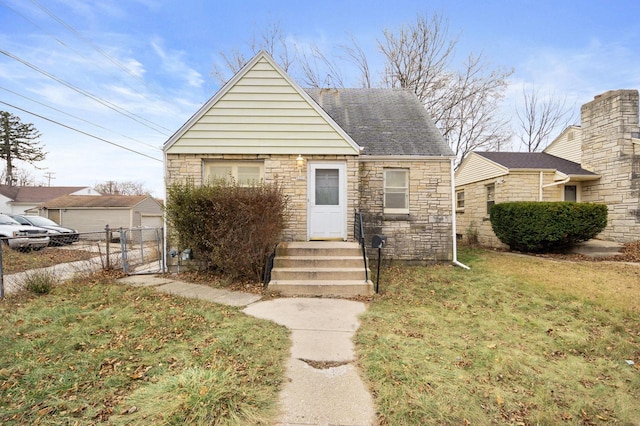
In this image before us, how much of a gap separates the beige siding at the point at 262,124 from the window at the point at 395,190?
Result: 165cm

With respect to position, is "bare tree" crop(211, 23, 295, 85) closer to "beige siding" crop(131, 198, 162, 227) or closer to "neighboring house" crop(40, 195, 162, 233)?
"neighboring house" crop(40, 195, 162, 233)

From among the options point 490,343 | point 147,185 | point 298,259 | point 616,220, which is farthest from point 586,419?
point 147,185

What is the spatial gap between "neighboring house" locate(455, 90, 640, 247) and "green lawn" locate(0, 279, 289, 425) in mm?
12478

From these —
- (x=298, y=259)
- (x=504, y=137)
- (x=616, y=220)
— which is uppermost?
(x=504, y=137)

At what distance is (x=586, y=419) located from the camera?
2.39 m

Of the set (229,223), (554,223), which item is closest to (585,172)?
(554,223)

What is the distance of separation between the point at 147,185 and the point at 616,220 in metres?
64.1

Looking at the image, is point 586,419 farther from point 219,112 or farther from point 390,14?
point 390,14

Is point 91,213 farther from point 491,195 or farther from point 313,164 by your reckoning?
point 491,195

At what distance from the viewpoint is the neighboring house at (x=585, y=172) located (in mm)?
10617

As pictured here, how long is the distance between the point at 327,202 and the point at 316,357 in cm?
520

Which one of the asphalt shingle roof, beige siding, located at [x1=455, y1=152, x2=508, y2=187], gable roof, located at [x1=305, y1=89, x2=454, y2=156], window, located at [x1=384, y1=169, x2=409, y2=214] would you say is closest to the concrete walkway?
window, located at [x1=384, y1=169, x2=409, y2=214]

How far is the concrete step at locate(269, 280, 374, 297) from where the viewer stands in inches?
→ 230

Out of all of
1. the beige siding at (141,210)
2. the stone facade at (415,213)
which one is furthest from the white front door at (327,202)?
the beige siding at (141,210)
